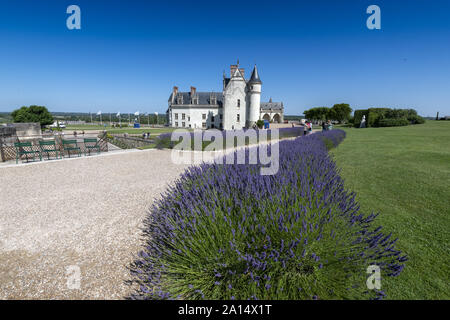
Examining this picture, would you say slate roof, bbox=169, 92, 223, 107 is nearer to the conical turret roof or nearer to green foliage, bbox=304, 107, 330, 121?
the conical turret roof

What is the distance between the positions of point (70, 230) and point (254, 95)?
116 ft

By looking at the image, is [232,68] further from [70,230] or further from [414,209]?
[70,230]

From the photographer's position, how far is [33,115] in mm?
Result: 47469

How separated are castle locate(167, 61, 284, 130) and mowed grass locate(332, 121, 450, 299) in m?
29.5

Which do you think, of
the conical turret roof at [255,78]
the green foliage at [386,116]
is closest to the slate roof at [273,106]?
the conical turret roof at [255,78]

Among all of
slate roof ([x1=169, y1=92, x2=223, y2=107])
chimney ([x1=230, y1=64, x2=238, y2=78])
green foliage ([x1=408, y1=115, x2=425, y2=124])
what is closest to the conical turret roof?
chimney ([x1=230, y1=64, x2=238, y2=78])

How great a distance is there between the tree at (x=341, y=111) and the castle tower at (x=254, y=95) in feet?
128

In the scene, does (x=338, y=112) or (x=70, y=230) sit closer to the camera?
(x=70, y=230)

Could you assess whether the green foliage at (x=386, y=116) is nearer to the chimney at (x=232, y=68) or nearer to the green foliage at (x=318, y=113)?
the chimney at (x=232, y=68)

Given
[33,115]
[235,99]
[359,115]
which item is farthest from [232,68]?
[33,115]

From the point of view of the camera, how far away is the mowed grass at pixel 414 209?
1890 millimetres

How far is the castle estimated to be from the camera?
118 ft

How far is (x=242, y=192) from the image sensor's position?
7.97 ft
